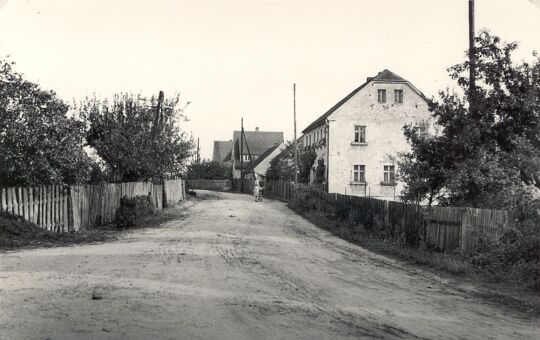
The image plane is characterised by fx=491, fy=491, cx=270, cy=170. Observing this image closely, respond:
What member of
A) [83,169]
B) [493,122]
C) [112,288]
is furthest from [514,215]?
[83,169]

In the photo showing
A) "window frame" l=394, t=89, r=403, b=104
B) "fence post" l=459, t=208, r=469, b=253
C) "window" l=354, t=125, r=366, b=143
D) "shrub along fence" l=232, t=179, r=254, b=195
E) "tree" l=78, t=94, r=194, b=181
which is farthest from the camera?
"shrub along fence" l=232, t=179, r=254, b=195

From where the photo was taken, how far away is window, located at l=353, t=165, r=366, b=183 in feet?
121

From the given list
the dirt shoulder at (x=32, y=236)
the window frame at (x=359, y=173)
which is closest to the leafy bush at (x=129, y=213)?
the dirt shoulder at (x=32, y=236)

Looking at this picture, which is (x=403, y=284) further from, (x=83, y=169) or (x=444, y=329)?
(x=83, y=169)

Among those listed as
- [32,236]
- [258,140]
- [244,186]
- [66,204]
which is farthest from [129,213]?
[258,140]

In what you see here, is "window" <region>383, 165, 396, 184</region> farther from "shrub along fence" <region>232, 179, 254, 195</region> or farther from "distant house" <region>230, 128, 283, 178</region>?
"distant house" <region>230, 128, 283, 178</region>

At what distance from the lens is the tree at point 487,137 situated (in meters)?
13.5

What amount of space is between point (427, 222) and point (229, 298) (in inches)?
306

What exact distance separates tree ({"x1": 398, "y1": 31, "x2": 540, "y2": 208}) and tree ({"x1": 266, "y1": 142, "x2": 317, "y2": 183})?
26.5 meters

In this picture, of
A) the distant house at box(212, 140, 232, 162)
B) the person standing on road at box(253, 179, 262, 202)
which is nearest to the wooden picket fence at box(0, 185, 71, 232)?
the person standing on road at box(253, 179, 262, 202)

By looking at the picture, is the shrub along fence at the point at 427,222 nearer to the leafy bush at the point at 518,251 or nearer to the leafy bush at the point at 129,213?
the leafy bush at the point at 518,251

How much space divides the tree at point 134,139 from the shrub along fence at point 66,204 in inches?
77.5

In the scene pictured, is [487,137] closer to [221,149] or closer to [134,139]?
[134,139]

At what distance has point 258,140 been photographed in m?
91.6
